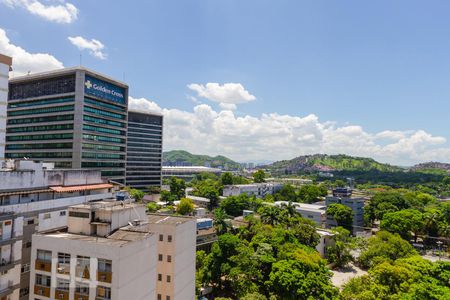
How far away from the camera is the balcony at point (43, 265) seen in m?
24.2

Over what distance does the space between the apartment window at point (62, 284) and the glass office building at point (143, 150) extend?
4270 inches

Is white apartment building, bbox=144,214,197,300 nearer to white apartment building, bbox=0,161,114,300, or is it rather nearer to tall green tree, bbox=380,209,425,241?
white apartment building, bbox=0,161,114,300

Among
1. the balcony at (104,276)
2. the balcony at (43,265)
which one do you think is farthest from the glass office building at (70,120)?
the balcony at (104,276)

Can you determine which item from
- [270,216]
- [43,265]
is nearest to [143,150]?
[270,216]

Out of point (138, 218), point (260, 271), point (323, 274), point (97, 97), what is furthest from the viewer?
point (97, 97)

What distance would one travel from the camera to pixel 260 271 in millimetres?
49812

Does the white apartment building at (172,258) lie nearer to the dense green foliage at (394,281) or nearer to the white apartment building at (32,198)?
the white apartment building at (32,198)

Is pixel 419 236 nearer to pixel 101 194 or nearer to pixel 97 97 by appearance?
pixel 101 194

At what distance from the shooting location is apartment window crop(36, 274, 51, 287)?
2427 cm

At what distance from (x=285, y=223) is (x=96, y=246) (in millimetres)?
55571

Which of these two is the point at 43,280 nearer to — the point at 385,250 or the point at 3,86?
the point at 3,86

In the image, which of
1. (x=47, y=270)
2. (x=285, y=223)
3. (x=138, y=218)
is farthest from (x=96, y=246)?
(x=285, y=223)

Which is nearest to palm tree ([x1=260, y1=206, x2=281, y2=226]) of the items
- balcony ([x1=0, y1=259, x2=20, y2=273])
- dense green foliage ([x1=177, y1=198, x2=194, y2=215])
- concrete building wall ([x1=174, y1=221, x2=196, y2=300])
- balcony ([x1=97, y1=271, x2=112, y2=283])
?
dense green foliage ([x1=177, y1=198, x2=194, y2=215])

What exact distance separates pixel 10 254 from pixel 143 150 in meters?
114
